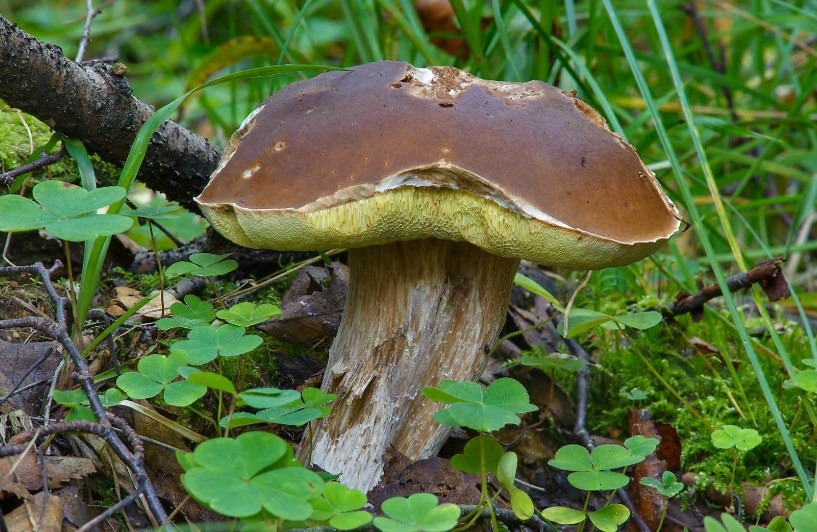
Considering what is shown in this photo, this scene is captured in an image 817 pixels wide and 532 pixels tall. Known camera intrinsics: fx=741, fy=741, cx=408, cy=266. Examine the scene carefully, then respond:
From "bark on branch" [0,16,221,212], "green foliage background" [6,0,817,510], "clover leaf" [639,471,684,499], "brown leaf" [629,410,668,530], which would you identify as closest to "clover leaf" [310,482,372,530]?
"clover leaf" [639,471,684,499]

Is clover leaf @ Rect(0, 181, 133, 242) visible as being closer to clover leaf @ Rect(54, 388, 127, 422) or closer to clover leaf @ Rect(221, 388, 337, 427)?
clover leaf @ Rect(54, 388, 127, 422)

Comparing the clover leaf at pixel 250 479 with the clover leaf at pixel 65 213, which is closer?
the clover leaf at pixel 250 479

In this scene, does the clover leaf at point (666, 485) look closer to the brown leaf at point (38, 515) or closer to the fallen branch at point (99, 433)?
the fallen branch at point (99, 433)

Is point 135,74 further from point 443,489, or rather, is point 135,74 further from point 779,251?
point 443,489

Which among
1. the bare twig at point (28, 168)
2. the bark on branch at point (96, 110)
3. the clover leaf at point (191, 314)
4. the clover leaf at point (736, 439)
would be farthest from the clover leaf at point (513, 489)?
the bare twig at point (28, 168)

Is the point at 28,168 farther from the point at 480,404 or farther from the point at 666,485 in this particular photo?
the point at 666,485

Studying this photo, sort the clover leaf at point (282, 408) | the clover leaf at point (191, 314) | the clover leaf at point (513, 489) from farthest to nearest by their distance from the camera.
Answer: the clover leaf at point (191, 314) → the clover leaf at point (513, 489) → the clover leaf at point (282, 408)
